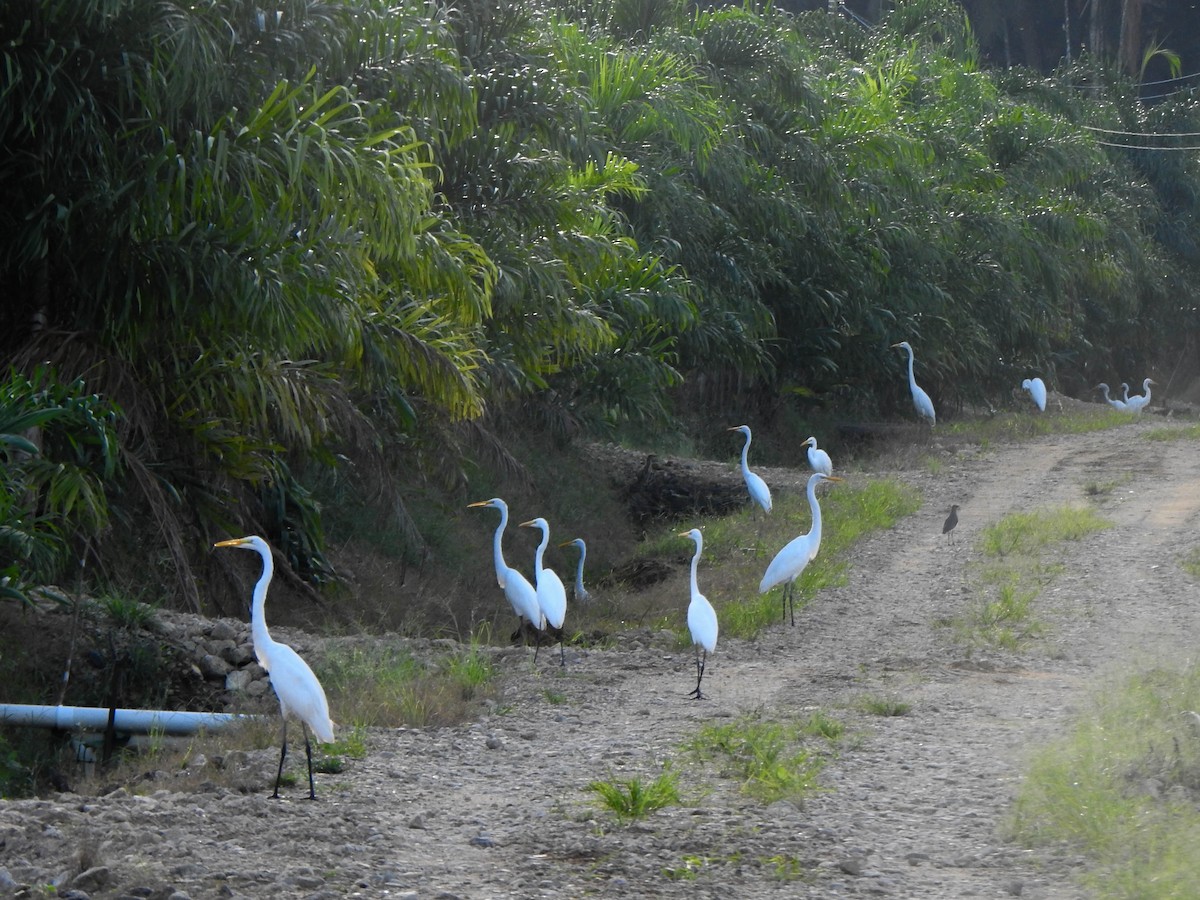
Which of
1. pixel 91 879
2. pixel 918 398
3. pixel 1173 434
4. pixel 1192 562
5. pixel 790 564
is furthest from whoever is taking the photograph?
pixel 918 398

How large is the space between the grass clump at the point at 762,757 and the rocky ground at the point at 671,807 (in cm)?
10

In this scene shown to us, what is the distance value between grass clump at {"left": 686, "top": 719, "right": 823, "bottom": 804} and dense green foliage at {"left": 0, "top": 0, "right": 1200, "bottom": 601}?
332 centimetres

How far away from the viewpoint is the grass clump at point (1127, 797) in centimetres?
438

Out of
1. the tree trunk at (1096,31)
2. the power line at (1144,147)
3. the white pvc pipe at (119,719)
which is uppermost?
the tree trunk at (1096,31)

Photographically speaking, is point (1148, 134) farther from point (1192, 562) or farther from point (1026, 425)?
point (1192, 562)

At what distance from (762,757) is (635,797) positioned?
90 cm

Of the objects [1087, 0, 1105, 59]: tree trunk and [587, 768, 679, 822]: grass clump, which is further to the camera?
[1087, 0, 1105, 59]: tree trunk

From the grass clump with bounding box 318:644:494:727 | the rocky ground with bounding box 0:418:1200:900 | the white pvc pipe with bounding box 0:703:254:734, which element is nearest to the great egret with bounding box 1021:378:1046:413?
the rocky ground with bounding box 0:418:1200:900

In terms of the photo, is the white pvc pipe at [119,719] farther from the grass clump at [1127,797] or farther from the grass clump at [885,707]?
the grass clump at [1127,797]

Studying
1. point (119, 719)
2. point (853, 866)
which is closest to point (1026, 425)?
point (119, 719)

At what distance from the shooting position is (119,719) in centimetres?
727

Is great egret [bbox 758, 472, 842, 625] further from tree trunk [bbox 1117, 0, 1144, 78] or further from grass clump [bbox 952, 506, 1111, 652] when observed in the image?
tree trunk [bbox 1117, 0, 1144, 78]

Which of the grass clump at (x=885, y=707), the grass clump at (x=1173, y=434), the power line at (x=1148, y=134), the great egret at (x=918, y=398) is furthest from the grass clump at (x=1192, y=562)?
the power line at (x=1148, y=134)

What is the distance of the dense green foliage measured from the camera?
789 centimetres
